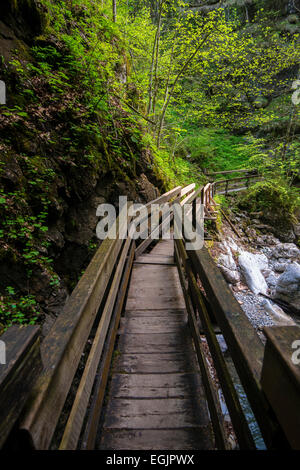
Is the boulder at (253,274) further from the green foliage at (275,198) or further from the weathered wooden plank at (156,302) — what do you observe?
the green foliage at (275,198)

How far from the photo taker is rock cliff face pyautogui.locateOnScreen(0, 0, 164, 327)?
3.42 metres

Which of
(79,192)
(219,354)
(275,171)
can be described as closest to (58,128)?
(79,192)

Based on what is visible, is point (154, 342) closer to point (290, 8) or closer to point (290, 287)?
point (290, 287)

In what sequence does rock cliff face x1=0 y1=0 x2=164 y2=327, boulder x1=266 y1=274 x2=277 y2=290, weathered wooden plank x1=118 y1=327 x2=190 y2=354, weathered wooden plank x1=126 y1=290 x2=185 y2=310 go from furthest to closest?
boulder x1=266 y1=274 x2=277 y2=290 → weathered wooden plank x1=126 y1=290 x2=185 y2=310 → rock cliff face x1=0 y1=0 x2=164 y2=327 → weathered wooden plank x1=118 y1=327 x2=190 y2=354

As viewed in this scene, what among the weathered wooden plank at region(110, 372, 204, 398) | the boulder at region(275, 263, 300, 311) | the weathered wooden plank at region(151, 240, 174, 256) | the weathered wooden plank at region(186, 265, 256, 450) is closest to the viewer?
the weathered wooden plank at region(186, 265, 256, 450)

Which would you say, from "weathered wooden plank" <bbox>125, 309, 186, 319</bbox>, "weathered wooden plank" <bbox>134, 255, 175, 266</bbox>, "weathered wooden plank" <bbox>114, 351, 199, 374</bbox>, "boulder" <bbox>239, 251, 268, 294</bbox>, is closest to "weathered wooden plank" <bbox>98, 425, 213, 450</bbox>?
"weathered wooden plank" <bbox>114, 351, 199, 374</bbox>

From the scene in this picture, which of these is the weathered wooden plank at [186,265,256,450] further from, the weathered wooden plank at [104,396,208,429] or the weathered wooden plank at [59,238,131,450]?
the weathered wooden plank at [59,238,131,450]

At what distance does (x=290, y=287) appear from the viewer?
23.5 ft

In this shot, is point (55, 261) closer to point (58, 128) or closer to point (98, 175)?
point (98, 175)

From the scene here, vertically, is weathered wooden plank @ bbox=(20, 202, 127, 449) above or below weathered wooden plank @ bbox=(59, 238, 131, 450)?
above

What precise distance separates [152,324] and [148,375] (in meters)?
0.79

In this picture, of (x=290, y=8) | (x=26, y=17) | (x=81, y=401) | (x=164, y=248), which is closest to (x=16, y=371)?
(x=81, y=401)

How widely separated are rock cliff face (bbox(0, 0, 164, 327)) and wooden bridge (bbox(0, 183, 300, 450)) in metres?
1.64
